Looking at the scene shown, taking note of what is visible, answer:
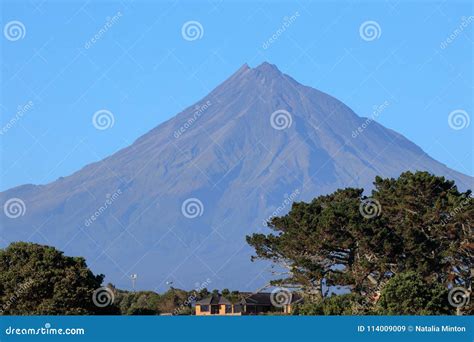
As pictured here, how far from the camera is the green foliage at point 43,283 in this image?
62156 mm

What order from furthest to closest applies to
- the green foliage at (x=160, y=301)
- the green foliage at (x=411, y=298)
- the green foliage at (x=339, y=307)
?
the green foliage at (x=160, y=301)
the green foliage at (x=339, y=307)
the green foliage at (x=411, y=298)

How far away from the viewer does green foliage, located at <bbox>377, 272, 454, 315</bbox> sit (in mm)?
64188

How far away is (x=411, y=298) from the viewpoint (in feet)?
213

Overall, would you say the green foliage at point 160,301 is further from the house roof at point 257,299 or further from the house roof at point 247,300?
the house roof at point 257,299

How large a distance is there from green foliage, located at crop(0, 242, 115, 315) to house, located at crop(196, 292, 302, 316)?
4955 cm

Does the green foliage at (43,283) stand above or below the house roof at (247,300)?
below

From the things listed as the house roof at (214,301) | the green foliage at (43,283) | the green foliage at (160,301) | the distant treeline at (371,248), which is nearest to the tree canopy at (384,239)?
the distant treeline at (371,248)

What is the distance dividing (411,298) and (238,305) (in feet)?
182

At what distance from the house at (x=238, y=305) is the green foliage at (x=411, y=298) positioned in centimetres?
4801

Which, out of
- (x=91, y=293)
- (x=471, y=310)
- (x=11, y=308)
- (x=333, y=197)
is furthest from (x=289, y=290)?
(x=11, y=308)

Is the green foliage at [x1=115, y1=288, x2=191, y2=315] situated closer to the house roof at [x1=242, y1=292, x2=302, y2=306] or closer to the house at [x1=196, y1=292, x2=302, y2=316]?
the house at [x1=196, y1=292, x2=302, y2=316]

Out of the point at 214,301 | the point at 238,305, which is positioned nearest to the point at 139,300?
the point at 214,301

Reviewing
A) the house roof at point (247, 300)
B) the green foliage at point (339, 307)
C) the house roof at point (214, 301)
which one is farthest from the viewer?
the house roof at point (214, 301)
